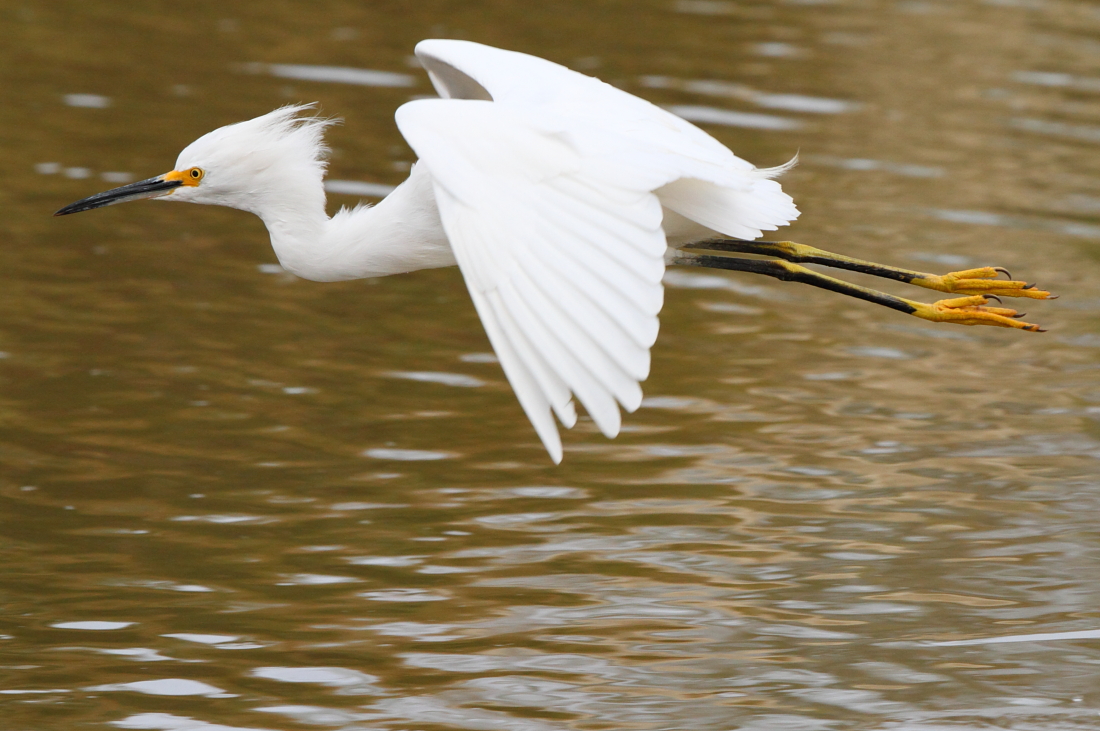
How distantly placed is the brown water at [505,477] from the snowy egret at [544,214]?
1015 mm

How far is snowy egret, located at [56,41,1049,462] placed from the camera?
4.36 meters

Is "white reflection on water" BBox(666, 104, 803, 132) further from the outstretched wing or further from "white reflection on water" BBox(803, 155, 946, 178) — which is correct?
the outstretched wing

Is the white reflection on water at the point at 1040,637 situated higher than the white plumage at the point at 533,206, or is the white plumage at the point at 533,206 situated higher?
the white plumage at the point at 533,206

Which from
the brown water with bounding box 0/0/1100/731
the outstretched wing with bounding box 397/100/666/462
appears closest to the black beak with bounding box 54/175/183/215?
the brown water with bounding box 0/0/1100/731

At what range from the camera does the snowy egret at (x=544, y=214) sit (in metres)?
4.36

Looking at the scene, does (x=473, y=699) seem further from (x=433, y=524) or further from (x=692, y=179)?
(x=692, y=179)

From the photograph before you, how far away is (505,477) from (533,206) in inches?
91.8

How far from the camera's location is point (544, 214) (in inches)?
186

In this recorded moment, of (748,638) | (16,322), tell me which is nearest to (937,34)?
(16,322)

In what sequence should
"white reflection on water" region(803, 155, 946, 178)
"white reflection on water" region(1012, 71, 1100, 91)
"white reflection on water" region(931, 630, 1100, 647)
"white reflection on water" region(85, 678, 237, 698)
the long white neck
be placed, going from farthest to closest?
"white reflection on water" region(1012, 71, 1100, 91), "white reflection on water" region(803, 155, 946, 178), the long white neck, "white reflection on water" region(931, 630, 1100, 647), "white reflection on water" region(85, 678, 237, 698)

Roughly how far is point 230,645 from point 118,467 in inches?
64.3

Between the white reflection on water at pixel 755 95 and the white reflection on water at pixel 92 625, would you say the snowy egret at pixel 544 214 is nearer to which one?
the white reflection on water at pixel 92 625

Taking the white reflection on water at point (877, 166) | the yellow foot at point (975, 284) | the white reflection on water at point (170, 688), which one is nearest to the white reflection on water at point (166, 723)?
the white reflection on water at point (170, 688)

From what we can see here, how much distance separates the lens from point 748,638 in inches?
218
